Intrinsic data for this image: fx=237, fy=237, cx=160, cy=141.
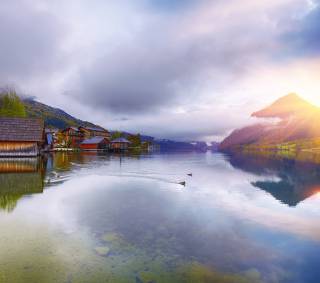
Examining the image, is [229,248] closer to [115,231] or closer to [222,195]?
[115,231]

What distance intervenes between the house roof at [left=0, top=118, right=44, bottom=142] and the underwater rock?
46.6m

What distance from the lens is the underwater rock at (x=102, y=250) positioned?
955 cm

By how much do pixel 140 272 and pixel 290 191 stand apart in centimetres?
2251

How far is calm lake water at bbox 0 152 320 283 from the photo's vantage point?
8289 millimetres

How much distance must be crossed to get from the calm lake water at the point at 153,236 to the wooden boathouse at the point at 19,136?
31478mm

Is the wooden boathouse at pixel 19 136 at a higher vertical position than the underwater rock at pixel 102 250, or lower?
higher

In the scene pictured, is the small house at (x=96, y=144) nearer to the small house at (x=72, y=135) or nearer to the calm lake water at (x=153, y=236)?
the small house at (x=72, y=135)

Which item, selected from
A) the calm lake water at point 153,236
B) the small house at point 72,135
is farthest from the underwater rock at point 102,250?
the small house at point 72,135

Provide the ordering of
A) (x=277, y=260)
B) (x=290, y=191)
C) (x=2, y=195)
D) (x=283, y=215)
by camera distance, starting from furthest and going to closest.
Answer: (x=290, y=191) < (x=2, y=195) < (x=283, y=215) < (x=277, y=260)

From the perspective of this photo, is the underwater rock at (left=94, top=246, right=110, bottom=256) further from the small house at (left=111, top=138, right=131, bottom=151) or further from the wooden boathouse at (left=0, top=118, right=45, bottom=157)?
the small house at (left=111, top=138, right=131, bottom=151)

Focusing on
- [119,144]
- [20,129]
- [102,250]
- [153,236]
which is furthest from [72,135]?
[102,250]

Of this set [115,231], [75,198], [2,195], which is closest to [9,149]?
[2,195]

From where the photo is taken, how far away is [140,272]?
8.22 metres

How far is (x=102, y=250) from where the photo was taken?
387 inches
